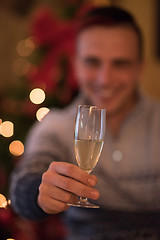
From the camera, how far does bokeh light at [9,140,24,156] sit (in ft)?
5.74

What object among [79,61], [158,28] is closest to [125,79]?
[79,61]

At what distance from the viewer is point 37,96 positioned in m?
1.77

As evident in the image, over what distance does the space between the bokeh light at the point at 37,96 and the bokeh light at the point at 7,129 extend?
169mm

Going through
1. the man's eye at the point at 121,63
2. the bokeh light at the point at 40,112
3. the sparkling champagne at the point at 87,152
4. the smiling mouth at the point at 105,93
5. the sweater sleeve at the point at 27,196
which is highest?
the man's eye at the point at 121,63

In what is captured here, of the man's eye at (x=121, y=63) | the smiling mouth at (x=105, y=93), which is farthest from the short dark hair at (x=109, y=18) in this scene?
the smiling mouth at (x=105, y=93)

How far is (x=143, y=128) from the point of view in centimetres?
142

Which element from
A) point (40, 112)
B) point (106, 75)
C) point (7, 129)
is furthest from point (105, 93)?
point (7, 129)

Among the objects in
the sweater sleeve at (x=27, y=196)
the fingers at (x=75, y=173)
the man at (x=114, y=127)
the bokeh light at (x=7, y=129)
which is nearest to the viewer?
the fingers at (x=75, y=173)

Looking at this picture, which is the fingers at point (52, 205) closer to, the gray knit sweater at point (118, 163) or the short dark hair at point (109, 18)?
the gray knit sweater at point (118, 163)

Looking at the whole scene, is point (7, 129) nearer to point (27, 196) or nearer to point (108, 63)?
point (108, 63)

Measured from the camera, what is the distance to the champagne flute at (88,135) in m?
0.72

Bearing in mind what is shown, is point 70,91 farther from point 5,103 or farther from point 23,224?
point 23,224

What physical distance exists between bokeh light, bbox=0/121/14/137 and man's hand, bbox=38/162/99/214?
1033 millimetres

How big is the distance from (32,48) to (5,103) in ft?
1.14
